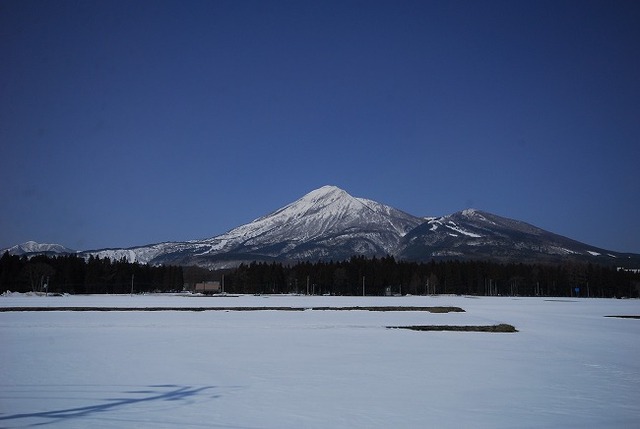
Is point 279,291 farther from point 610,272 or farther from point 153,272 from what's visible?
point 610,272

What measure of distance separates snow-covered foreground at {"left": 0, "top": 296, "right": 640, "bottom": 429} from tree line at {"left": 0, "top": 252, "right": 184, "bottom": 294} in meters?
105

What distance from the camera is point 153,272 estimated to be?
187 metres

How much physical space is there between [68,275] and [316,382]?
475ft

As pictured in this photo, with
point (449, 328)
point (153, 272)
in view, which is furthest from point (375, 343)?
point (153, 272)

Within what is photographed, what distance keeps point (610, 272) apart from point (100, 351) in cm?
18613

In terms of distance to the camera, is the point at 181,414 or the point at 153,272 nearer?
the point at 181,414

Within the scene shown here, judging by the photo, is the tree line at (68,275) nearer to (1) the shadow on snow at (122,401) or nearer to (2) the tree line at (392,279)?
(2) the tree line at (392,279)

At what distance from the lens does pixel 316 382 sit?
1480 cm

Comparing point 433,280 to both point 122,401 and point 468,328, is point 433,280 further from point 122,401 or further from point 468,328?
point 122,401

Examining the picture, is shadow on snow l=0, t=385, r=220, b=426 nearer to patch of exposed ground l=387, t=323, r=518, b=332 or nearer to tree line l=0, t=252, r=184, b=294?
patch of exposed ground l=387, t=323, r=518, b=332

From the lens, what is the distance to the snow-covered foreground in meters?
10.8

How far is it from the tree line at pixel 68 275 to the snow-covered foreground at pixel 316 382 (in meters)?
105

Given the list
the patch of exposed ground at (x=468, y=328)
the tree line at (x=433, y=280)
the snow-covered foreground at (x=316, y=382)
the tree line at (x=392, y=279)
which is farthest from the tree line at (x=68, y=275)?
the snow-covered foreground at (x=316, y=382)

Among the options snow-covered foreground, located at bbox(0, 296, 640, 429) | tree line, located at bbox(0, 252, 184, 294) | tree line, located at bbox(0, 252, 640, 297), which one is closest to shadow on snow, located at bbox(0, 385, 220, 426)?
snow-covered foreground, located at bbox(0, 296, 640, 429)
